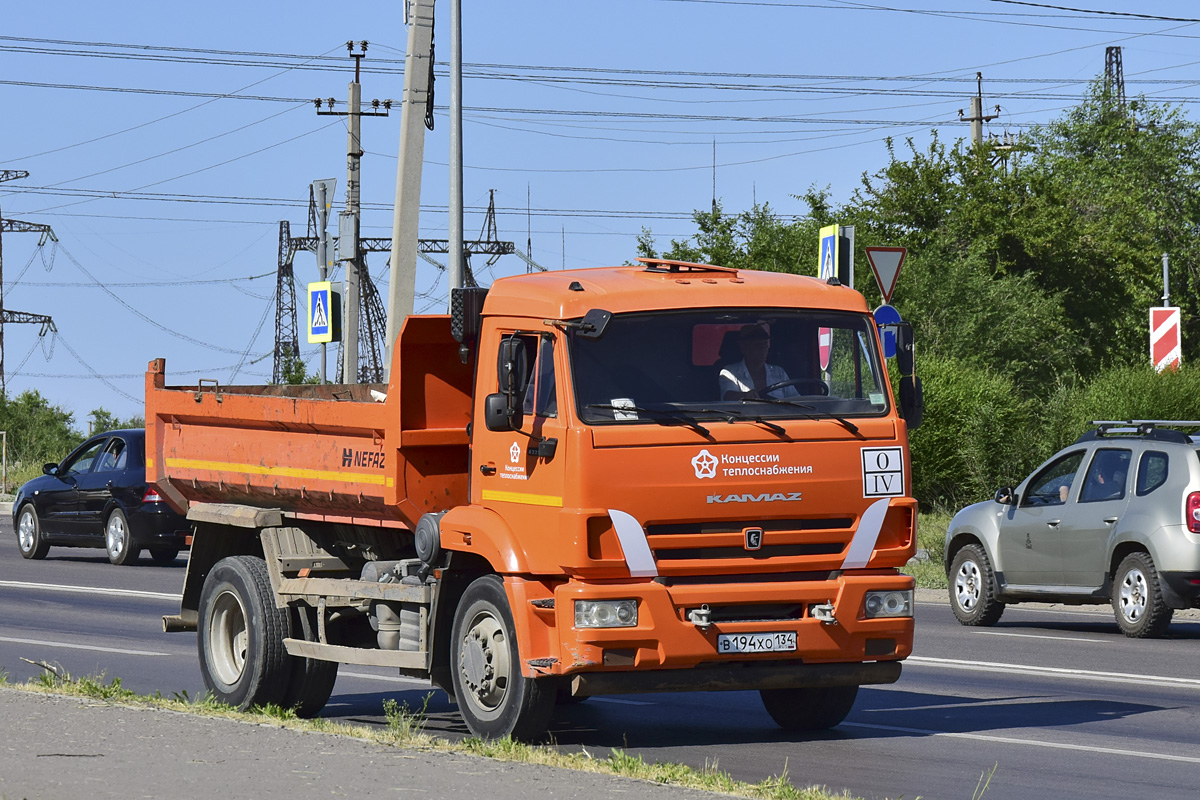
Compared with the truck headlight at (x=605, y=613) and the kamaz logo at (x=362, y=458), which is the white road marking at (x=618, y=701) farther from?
the truck headlight at (x=605, y=613)

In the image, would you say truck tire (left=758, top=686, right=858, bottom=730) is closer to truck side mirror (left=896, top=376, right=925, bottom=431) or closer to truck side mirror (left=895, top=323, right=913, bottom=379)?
truck side mirror (left=896, top=376, right=925, bottom=431)

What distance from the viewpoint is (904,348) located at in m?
10.0

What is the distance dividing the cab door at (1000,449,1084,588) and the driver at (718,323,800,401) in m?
8.29

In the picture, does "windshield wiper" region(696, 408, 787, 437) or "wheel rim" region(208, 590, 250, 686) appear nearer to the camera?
"windshield wiper" region(696, 408, 787, 437)

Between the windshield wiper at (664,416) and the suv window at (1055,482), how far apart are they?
888 cm

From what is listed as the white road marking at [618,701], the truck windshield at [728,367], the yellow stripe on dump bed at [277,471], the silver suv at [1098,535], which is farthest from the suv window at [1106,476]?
the yellow stripe on dump bed at [277,471]

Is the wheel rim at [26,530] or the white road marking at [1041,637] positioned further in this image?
the wheel rim at [26,530]

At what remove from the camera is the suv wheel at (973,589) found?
1753cm

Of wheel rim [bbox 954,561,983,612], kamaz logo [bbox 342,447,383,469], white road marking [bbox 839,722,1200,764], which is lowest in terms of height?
white road marking [bbox 839,722,1200,764]

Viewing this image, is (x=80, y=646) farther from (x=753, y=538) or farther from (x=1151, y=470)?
(x=1151, y=470)

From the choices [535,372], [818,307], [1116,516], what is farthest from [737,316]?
[1116,516]

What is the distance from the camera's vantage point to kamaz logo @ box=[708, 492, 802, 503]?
29.5 ft

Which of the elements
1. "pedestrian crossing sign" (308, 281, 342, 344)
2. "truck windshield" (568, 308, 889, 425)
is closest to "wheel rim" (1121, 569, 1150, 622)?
"truck windshield" (568, 308, 889, 425)

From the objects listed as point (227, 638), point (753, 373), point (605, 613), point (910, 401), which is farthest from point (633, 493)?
point (227, 638)
